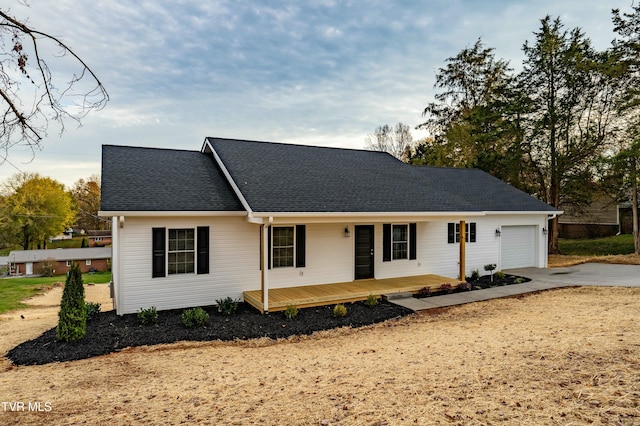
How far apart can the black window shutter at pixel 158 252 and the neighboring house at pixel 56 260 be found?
3536cm

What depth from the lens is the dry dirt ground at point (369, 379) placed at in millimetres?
4074

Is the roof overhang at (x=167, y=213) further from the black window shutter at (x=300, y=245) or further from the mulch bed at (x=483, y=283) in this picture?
the mulch bed at (x=483, y=283)

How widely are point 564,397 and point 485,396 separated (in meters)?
0.81

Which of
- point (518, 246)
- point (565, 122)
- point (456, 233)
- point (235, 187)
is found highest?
point (565, 122)

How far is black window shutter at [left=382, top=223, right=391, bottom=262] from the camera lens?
12.4 metres

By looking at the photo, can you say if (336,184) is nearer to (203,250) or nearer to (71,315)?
(203,250)

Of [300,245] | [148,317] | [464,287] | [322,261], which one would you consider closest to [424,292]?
[464,287]

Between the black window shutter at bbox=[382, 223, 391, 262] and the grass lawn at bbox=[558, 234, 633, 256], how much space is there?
714 inches

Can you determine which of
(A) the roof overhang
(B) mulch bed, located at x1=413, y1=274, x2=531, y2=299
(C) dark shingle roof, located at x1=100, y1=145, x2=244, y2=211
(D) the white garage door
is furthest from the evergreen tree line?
(A) the roof overhang

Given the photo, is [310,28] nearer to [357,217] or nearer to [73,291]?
[357,217]

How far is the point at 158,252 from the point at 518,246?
559 inches

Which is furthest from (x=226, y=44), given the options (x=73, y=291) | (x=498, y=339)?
(x=498, y=339)

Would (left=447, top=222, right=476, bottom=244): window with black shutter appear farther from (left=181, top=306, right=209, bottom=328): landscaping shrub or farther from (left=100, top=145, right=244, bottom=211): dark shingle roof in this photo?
(left=181, top=306, right=209, bottom=328): landscaping shrub

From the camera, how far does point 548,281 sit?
1320cm
